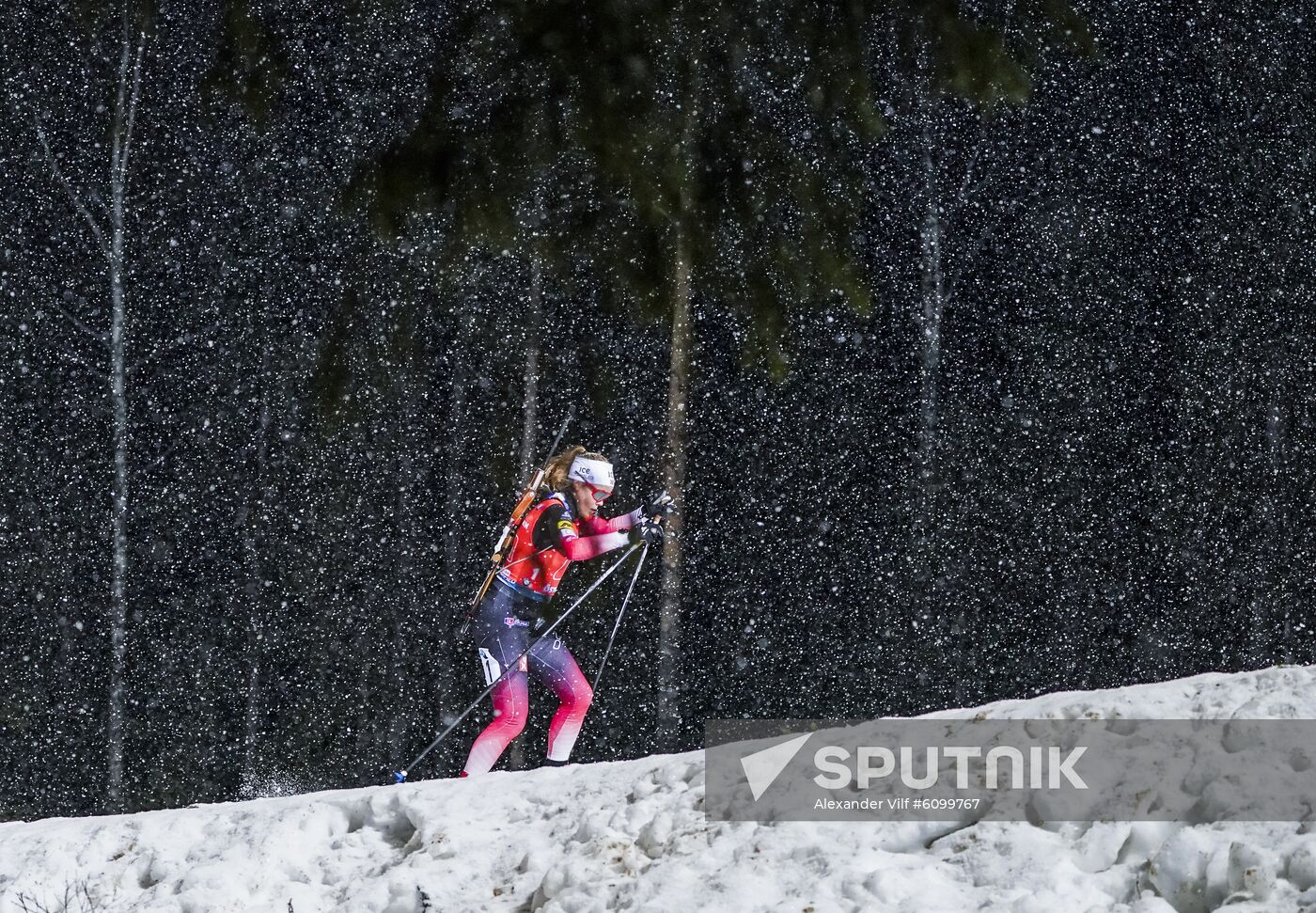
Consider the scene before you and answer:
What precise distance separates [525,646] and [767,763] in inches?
135

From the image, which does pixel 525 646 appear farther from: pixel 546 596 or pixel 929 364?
pixel 929 364

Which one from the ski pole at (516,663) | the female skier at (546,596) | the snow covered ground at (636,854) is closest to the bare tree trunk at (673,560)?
the ski pole at (516,663)

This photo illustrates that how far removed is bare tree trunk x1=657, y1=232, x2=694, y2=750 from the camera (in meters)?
8.33

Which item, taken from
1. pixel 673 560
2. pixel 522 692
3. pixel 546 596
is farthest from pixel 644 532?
pixel 673 560

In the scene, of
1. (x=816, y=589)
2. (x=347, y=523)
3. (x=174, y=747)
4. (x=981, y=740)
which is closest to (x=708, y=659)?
(x=816, y=589)

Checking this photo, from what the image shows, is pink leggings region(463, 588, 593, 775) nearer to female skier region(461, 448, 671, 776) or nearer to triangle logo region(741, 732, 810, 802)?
female skier region(461, 448, 671, 776)

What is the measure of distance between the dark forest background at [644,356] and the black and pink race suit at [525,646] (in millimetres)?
440

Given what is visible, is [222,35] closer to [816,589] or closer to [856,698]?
[816,589]

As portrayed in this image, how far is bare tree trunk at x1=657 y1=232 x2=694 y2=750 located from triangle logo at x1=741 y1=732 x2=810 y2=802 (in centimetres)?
462

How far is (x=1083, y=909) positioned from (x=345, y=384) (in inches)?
259

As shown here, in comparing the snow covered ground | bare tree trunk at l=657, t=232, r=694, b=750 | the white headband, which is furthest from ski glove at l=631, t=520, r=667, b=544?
the snow covered ground

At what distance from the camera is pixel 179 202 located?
9.67 m

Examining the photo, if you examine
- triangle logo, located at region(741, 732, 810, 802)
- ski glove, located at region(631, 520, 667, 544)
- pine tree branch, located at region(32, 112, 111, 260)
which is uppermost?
pine tree branch, located at region(32, 112, 111, 260)

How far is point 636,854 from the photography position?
331cm
